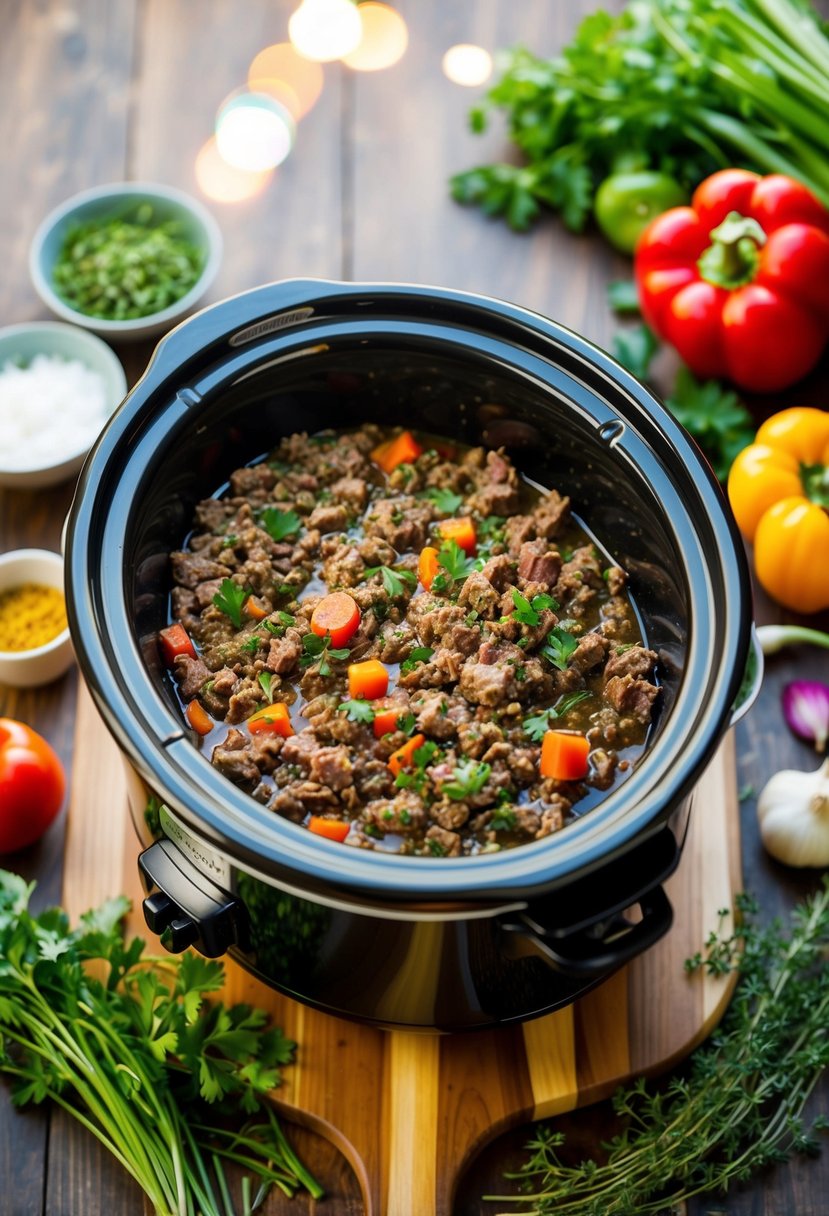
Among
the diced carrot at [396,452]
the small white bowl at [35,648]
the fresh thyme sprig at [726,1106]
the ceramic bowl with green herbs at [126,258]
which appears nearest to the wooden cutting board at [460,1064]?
the fresh thyme sprig at [726,1106]

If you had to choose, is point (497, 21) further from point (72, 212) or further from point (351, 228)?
point (72, 212)

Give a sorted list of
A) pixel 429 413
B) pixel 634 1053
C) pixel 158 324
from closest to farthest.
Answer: pixel 634 1053 → pixel 429 413 → pixel 158 324

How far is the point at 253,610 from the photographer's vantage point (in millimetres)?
2996

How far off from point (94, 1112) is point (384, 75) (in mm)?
3339

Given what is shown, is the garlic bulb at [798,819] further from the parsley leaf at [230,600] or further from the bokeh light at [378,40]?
the bokeh light at [378,40]

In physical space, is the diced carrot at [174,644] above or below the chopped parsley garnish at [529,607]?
below

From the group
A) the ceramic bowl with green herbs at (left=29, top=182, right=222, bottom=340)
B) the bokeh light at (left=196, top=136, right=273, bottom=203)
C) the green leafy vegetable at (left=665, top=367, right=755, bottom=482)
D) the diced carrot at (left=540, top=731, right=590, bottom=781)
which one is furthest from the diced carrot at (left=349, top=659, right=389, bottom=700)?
the bokeh light at (left=196, top=136, right=273, bottom=203)

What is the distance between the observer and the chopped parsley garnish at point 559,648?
291 cm

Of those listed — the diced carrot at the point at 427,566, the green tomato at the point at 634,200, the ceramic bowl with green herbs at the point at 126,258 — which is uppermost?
the green tomato at the point at 634,200

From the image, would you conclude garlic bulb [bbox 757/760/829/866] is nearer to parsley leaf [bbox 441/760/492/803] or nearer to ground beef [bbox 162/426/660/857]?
ground beef [bbox 162/426/660/857]

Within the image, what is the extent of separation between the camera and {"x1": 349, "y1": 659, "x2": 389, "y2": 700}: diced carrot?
286 cm

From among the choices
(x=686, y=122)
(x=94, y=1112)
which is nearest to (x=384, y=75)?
(x=686, y=122)

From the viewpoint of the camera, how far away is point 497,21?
4582 millimetres

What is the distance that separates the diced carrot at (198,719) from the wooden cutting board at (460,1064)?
1.66ft
